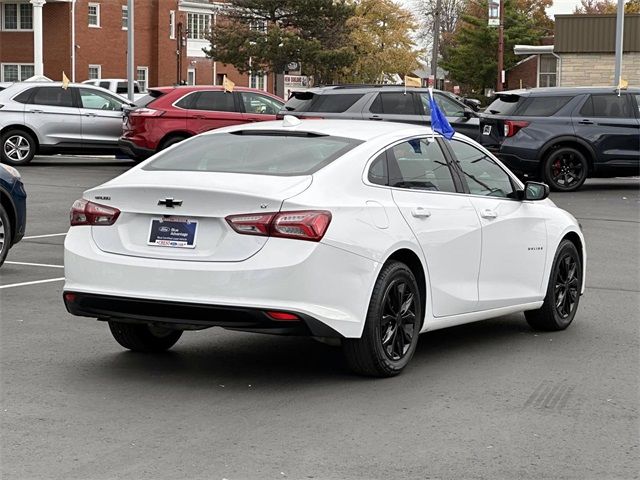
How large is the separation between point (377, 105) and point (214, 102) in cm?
385

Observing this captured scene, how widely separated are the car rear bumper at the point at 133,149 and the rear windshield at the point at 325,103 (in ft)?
9.97

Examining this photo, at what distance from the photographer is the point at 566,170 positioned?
77.1ft

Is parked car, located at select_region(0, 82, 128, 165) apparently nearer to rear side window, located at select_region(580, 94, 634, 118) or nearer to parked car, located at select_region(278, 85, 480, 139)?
parked car, located at select_region(278, 85, 480, 139)

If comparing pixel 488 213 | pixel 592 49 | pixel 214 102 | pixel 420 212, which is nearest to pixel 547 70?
pixel 592 49

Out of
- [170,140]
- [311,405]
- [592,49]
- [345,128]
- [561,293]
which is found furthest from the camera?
[592,49]

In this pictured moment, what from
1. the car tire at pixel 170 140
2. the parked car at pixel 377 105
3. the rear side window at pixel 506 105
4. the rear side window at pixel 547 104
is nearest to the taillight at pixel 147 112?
the car tire at pixel 170 140

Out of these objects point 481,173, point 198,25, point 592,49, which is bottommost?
point 481,173

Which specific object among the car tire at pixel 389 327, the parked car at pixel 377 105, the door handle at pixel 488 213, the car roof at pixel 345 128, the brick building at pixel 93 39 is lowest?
the car tire at pixel 389 327

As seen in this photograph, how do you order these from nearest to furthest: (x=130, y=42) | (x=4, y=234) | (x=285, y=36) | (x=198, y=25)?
(x=4, y=234) → (x=130, y=42) → (x=285, y=36) → (x=198, y=25)

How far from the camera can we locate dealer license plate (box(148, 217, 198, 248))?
23.0 feet

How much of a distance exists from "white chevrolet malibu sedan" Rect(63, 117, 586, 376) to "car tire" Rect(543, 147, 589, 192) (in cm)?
1493

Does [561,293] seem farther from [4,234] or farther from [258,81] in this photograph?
[258,81]

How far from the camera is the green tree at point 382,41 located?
85.1 metres

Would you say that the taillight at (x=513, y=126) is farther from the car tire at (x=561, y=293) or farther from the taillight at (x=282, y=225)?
the taillight at (x=282, y=225)
